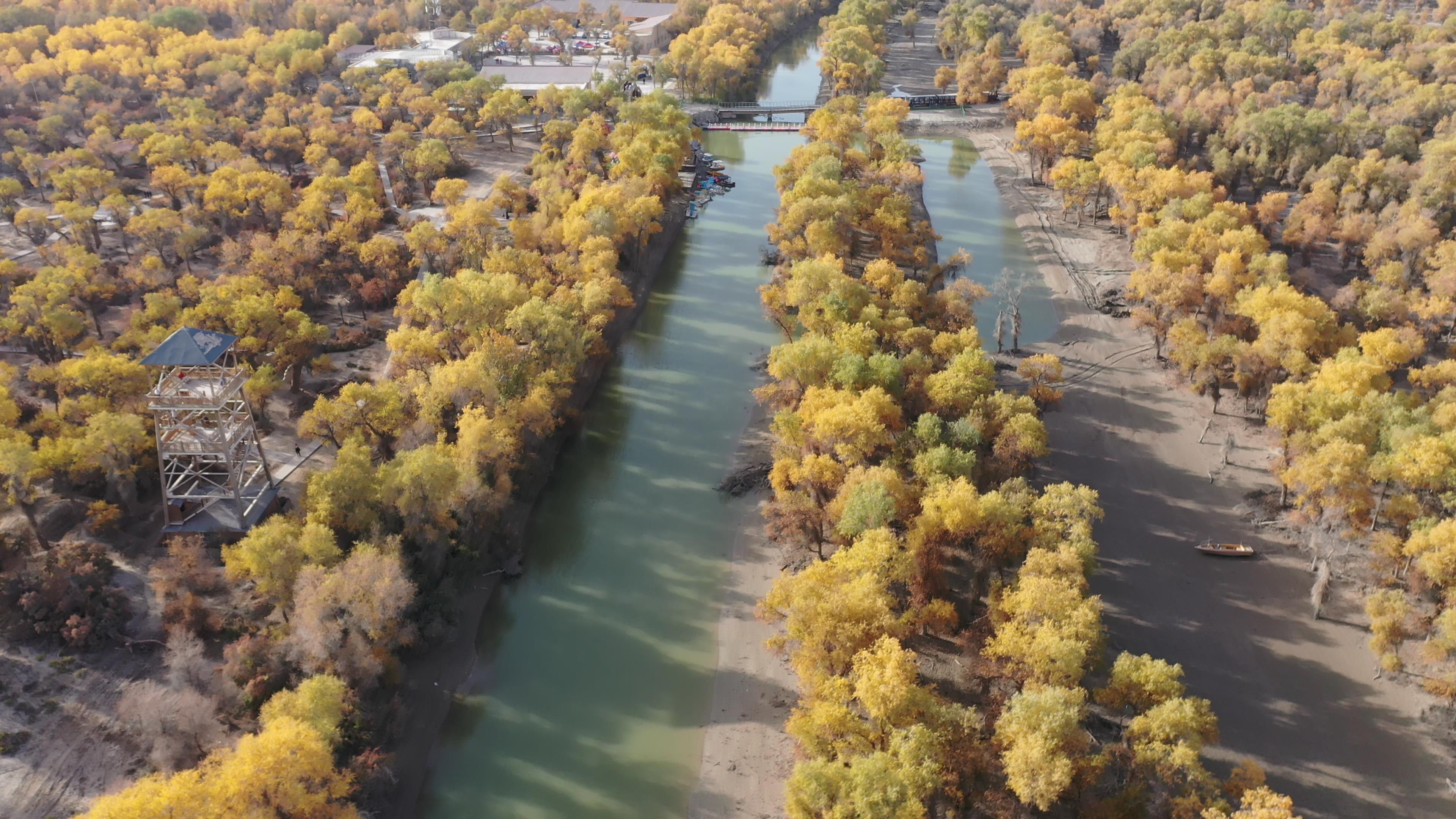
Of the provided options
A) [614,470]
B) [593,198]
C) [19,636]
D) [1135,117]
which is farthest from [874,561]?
[1135,117]

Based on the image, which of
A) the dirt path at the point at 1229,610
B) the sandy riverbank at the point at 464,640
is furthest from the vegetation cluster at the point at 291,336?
the dirt path at the point at 1229,610

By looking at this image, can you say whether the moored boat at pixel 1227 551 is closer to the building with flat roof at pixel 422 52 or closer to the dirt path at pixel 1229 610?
the dirt path at pixel 1229 610

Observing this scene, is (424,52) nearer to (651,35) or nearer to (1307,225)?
(651,35)

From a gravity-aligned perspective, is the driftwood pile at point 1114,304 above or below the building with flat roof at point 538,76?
below

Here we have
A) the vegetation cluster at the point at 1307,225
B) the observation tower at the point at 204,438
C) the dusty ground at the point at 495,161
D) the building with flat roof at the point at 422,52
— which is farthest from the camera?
the building with flat roof at the point at 422,52

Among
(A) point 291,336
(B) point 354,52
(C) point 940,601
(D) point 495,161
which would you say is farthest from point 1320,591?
(B) point 354,52

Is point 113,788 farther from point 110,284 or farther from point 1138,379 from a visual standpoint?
point 1138,379
